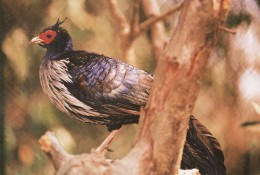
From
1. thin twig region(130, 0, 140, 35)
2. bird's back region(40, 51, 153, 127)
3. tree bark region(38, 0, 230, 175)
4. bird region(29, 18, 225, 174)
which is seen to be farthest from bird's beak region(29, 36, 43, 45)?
tree bark region(38, 0, 230, 175)

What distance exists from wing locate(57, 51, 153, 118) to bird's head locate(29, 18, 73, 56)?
0.29 ft

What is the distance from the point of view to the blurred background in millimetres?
2219

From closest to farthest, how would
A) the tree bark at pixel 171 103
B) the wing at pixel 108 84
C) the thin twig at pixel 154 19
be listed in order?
the tree bark at pixel 171 103
the wing at pixel 108 84
the thin twig at pixel 154 19

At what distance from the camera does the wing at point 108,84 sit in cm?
205

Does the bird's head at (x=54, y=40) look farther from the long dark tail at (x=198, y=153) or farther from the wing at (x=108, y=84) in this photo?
the long dark tail at (x=198, y=153)

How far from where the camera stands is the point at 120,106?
2.05m

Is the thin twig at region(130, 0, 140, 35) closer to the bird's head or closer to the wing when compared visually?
the wing

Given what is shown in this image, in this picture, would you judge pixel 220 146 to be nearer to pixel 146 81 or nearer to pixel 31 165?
pixel 146 81

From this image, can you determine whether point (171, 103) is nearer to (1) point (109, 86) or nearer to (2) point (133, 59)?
(1) point (109, 86)

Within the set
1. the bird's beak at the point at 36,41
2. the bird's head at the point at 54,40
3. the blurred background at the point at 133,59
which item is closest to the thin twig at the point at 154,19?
the blurred background at the point at 133,59

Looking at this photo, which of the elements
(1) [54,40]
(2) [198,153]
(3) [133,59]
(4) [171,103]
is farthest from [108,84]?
(4) [171,103]

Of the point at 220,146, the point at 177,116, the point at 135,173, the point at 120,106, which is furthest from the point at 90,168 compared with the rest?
the point at 220,146

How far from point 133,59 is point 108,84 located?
23cm

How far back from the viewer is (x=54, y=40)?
2.23 m
